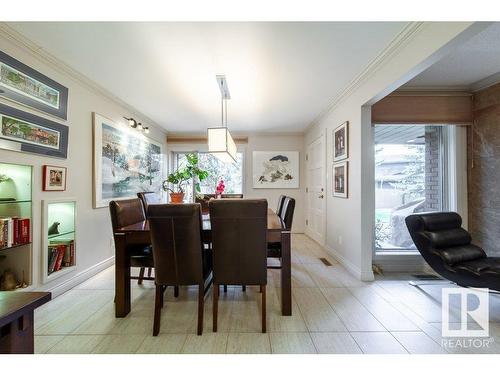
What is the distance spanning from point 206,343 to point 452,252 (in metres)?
2.40

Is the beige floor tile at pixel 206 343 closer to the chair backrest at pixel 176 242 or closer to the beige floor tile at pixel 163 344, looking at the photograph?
the beige floor tile at pixel 163 344

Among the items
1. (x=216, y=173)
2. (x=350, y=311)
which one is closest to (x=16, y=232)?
(x=350, y=311)

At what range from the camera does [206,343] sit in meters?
1.61

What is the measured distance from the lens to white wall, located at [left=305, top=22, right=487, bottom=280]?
1664 millimetres

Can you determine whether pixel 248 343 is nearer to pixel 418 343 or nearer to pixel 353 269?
pixel 418 343

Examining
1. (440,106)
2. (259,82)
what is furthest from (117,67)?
(440,106)

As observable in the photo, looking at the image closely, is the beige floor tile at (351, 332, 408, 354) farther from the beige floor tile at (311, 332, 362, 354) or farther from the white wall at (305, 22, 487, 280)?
the white wall at (305, 22, 487, 280)

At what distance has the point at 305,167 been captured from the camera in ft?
17.2

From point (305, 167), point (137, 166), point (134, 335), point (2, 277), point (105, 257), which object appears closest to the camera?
point (134, 335)

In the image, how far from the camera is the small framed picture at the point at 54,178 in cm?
216

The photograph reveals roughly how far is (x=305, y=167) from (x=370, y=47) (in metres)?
3.28

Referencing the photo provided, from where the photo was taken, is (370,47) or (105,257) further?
(105,257)
